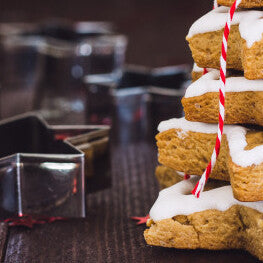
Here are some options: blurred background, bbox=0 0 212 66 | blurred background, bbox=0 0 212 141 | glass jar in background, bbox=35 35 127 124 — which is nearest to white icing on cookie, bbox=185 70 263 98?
blurred background, bbox=0 0 212 141

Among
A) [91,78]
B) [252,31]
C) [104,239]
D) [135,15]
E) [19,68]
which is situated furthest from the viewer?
[135,15]

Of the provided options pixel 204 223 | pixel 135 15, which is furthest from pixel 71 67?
pixel 135 15

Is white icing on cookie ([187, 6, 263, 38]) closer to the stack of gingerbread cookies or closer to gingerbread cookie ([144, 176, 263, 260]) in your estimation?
the stack of gingerbread cookies

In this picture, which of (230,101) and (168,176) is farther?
(168,176)

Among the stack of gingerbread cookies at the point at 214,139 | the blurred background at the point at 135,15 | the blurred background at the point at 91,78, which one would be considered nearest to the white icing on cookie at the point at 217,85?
the stack of gingerbread cookies at the point at 214,139

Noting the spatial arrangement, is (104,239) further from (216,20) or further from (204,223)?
(216,20)

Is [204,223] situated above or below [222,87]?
below
